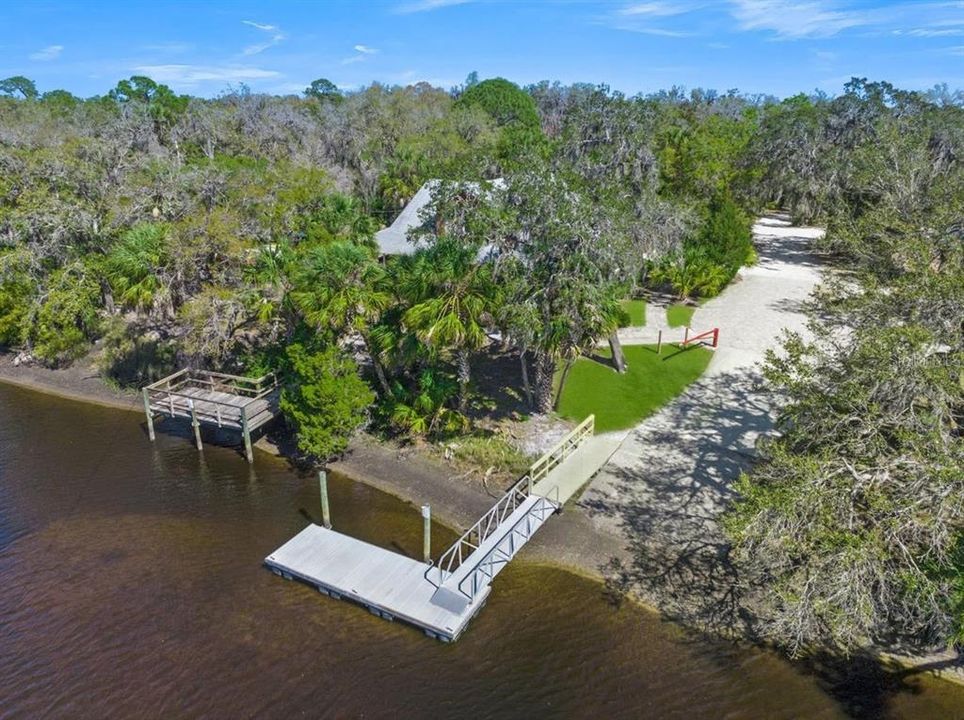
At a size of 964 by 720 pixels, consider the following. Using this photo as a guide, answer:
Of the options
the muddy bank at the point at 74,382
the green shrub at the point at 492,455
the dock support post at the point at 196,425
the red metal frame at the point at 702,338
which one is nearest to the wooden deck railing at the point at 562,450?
the green shrub at the point at 492,455

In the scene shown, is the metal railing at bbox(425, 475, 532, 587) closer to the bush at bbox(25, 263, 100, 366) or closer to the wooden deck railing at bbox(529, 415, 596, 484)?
the wooden deck railing at bbox(529, 415, 596, 484)

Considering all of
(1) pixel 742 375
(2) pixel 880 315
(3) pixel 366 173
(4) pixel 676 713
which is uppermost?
(3) pixel 366 173

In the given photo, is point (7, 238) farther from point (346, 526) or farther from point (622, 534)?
point (622, 534)

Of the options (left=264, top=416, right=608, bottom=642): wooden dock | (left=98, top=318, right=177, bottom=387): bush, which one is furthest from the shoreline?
(left=98, top=318, right=177, bottom=387): bush

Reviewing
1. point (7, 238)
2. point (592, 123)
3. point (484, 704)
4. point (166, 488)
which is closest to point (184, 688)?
point (484, 704)

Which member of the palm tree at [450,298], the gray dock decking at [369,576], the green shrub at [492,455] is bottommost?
the gray dock decking at [369,576]

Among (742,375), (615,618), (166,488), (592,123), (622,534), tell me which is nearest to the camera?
(615,618)

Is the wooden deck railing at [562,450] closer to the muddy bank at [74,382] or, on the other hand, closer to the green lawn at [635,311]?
the green lawn at [635,311]
